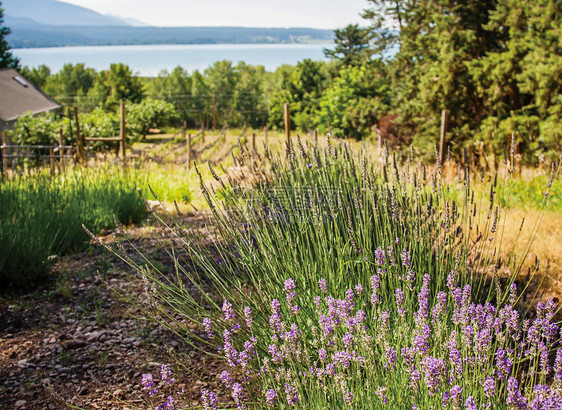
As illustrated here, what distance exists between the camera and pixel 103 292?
3.68 m

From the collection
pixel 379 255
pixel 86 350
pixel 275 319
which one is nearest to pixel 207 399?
pixel 275 319

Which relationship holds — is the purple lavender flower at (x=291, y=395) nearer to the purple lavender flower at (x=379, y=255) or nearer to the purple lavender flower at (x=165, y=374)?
the purple lavender flower at (x=165, y=374)

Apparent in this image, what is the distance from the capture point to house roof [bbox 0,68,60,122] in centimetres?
2847

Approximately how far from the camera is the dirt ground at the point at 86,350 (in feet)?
7.62

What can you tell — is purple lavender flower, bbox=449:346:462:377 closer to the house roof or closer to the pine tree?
the house roof

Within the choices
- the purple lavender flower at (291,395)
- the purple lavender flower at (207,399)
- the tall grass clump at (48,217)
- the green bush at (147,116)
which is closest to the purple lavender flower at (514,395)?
the purple lavender flower at (291,395)

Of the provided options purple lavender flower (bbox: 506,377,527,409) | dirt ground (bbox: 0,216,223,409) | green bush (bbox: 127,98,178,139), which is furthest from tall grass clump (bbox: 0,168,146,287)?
green bush (bbox: 127,98,178,139)

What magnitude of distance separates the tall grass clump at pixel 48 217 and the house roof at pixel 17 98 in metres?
25.7

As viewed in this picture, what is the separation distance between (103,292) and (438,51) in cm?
1147

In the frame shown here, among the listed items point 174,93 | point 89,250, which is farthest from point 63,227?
point 174,93

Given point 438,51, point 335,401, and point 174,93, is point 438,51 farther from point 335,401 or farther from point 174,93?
point 174,93

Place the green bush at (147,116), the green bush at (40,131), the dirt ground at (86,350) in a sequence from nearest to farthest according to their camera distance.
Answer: the dirt ground at (86,350) < the green bush at (40,131) < the green bush at (147,116)

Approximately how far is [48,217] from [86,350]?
1818mm

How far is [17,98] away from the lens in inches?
1191
